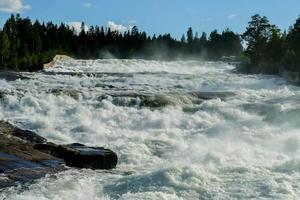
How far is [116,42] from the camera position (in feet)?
364

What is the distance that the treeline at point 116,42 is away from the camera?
298ft

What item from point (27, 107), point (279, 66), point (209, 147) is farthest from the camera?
point (279, 66)

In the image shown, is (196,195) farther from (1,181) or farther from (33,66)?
(33,66)

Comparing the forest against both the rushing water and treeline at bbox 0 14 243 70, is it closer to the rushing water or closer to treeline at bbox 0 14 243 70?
treeline at bbox 0 14 243 70

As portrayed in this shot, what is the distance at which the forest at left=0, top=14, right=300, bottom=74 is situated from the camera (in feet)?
210

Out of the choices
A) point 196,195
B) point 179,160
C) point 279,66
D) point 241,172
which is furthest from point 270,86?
point 196,195

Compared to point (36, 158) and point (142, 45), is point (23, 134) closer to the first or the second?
point (36, 158)

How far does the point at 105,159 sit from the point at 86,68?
4949 centimetres

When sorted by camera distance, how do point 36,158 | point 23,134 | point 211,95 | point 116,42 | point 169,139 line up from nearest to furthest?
point 36,158, point 23,134, point 169,139, point 211,95, point 116,42

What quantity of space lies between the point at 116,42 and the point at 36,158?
96270mm

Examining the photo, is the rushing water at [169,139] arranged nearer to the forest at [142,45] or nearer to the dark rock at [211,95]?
the dark rock at [211,95]

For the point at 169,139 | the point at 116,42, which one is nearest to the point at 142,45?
the point at 116,42

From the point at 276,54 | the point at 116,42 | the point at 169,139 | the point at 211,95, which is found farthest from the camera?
the point at 116,42

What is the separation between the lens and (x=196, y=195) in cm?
1361
